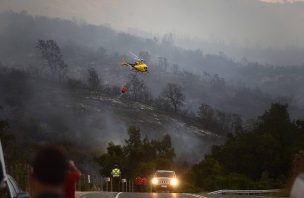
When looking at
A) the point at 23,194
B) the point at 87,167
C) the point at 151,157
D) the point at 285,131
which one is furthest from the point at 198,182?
the point at 23,194

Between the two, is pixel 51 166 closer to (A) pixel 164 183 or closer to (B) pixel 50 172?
(B) pixel 50 172

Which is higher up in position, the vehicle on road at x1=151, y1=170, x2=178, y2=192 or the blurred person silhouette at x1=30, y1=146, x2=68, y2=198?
the vehicle on road at x1=151, y1=170, x2=178, y2=192

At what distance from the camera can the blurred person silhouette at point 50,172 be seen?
16.8 feet

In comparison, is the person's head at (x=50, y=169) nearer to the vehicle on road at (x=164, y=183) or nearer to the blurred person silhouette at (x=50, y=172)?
the blurred person silhouette at (x=50, y=172)

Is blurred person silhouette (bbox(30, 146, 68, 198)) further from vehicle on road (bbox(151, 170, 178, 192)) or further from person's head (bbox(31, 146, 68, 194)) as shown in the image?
vehicle on road (bbox(151, 170, 178, 192))

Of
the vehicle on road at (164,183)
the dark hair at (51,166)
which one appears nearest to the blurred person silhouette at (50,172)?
the dark hair at (51,166)

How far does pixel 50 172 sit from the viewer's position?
511 centimetres

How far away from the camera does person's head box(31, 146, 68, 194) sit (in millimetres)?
5121

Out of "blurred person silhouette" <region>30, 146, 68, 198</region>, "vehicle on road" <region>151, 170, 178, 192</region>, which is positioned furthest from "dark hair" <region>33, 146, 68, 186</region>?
"vehicle on road" <region>151, 170, 178, 192</region>

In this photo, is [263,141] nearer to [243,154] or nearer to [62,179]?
[243,154]

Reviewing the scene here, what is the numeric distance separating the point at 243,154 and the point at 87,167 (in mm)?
78426

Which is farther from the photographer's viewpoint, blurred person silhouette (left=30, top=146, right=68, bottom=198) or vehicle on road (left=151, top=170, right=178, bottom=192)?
vehicle on road (left=151, top=170, right=178, bottom=192)

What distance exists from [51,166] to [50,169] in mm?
22

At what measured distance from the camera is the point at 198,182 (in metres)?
113
